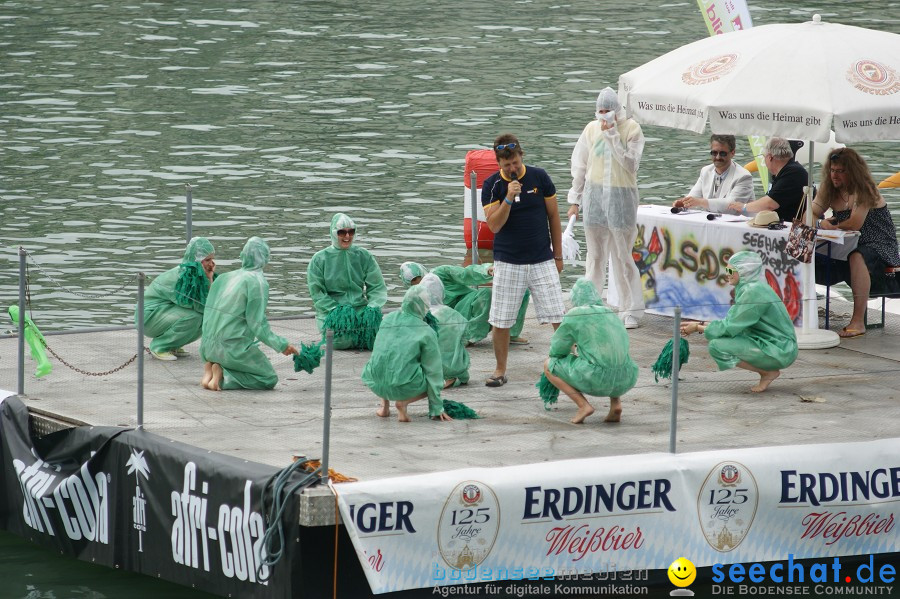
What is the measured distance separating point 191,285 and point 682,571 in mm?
4449

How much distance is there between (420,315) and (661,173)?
40.2ft

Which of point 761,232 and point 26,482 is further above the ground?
point 761,232

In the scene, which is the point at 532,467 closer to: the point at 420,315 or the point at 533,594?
the point at 533,594

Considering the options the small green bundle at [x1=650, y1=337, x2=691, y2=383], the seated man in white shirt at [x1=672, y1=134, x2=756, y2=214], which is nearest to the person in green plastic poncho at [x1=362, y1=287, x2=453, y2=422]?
the small green bundle at [x1=650, y1=337, x2=691, y2=383]

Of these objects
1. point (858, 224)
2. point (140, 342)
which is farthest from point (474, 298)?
point (140, 342)

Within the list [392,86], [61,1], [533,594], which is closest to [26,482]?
[533,594]

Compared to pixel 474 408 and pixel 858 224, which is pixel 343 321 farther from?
pixel 858 224

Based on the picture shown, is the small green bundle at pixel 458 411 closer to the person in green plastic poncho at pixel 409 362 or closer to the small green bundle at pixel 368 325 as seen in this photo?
the person in green plastic poncho at pixel 409 362

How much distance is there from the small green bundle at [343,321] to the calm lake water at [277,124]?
98.0 inches

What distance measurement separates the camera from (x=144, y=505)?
961 centimetres

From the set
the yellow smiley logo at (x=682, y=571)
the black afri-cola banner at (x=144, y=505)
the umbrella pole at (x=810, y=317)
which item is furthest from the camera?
the umbrella pole at (x=810, y=317)

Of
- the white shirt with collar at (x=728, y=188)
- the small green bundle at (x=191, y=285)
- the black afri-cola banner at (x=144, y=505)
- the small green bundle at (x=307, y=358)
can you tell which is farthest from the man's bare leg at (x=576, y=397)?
the white shirt with collar at (x=728, y=188)

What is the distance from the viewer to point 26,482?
33.9ft

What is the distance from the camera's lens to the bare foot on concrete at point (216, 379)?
11.0 metres
